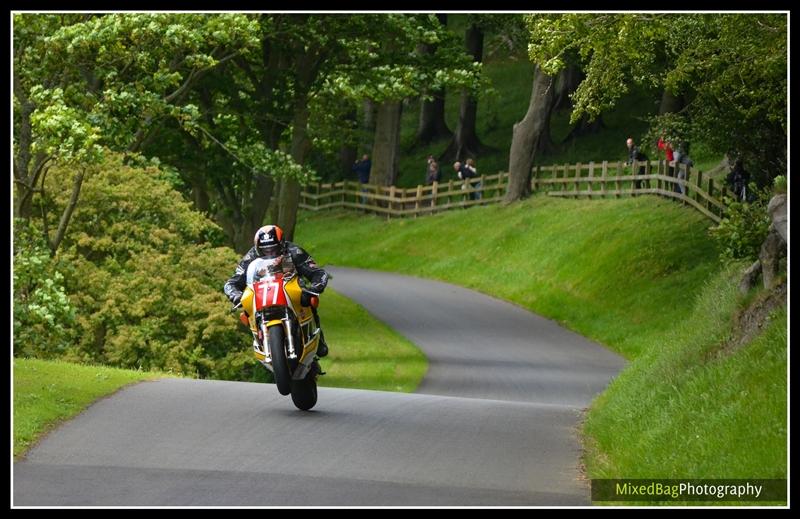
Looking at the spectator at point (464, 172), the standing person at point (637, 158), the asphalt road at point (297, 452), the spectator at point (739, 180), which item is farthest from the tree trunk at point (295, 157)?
the spectator at point (464, 172)

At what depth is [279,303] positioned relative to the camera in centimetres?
1509

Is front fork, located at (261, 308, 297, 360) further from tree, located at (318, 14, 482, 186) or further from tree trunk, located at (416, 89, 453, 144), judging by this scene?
tree trunk, located at (416, 89, 453, 144)

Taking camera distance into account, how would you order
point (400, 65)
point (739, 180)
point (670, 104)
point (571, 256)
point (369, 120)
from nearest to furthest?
point (739, 180)
point (400, 65)
point (571, 256)
point (670, 104)
point (369, 120)

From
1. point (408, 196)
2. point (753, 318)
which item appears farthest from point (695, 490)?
point (408, 196)

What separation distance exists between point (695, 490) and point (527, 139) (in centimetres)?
3752

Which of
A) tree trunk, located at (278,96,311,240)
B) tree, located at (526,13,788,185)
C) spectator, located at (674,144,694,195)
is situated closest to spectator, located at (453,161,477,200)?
spectator, located at (674,144,694,195)

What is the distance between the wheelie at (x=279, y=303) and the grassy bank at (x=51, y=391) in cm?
205

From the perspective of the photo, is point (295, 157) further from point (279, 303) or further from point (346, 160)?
point (346, 160)

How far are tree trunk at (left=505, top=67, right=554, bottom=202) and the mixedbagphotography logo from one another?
34666mm

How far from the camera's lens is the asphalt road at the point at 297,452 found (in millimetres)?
11508

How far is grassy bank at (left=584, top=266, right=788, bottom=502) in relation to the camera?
11266 mm

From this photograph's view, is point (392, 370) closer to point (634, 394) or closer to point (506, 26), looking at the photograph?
point (634, 394)

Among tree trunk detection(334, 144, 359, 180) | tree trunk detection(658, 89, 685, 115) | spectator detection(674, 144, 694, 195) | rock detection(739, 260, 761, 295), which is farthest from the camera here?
tree trunk detection(334, 144, 359, 180)
